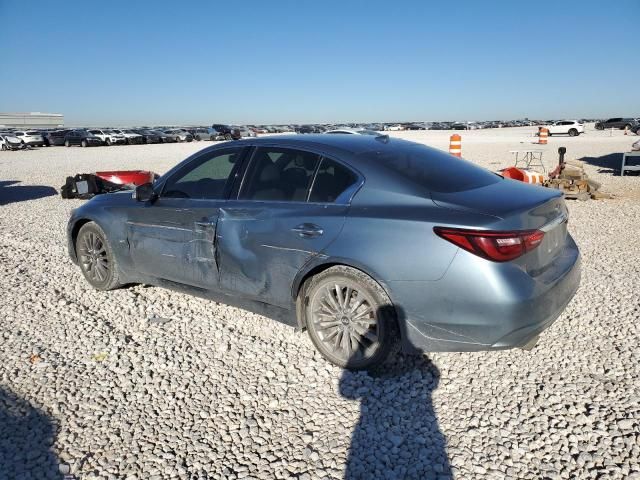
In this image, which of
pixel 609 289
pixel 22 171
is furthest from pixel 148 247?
pixel 22 171

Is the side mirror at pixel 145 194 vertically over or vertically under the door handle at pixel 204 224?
over

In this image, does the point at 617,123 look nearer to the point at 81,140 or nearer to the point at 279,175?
the point at 81,140

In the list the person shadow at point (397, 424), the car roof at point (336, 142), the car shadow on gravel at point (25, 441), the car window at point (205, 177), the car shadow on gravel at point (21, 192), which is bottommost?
the person shadow at point (397, 424)

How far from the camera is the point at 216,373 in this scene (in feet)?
10.8

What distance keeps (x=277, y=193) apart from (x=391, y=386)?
5.12 feet

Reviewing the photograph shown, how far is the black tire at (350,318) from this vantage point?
2994 millimetres

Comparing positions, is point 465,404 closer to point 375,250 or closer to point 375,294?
point 375,294

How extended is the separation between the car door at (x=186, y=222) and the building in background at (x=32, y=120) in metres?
95.6

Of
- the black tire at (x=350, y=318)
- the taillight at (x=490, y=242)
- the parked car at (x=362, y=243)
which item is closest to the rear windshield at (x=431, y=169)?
the parked car at (x=362, y=243)

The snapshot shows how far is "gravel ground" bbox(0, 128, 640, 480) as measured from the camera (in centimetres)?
240

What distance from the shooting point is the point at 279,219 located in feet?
10.9

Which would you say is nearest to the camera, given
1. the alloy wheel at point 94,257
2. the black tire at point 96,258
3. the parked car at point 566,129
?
the black tire at point 96,258

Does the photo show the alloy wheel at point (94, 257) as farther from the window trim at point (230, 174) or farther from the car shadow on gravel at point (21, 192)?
the car shadow on gravel at point (21, 192)

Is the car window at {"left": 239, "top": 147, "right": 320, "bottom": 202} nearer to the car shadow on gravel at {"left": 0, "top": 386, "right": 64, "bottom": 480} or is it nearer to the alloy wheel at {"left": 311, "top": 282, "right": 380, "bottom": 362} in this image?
the alloy wheel at {"left": 311, "top": 282, "right": 380, "bottom": 362}
